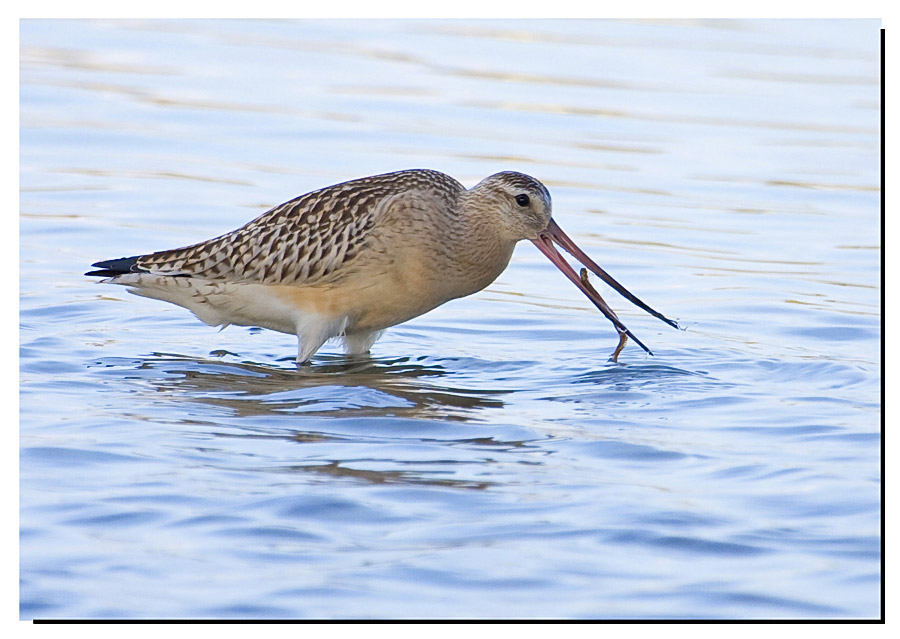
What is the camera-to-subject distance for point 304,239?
34.7ft

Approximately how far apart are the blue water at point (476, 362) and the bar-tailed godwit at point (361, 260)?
37cm

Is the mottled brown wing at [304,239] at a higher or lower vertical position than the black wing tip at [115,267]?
higher

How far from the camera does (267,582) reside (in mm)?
6328

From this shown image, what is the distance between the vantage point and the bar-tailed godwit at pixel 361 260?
1029 centimetres

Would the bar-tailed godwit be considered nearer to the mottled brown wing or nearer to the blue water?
the mottled brown wing

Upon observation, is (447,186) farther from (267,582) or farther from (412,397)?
(267,582)

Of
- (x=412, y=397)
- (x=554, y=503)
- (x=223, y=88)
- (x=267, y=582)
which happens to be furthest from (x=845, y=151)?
(x=267, y=582)

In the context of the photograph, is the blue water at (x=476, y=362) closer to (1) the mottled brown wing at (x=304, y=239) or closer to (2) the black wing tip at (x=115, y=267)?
(2) the black wing tip at (x=115, y=267)

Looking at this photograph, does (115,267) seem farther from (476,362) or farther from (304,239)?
(476,362)

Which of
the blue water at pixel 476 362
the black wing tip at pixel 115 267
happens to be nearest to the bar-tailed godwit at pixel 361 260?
the black wing tip at pixel 115 267

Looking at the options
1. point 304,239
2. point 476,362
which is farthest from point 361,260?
point 476,362

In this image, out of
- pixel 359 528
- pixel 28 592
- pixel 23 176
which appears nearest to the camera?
pixel 28 592

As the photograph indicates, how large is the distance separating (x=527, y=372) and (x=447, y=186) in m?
1.46

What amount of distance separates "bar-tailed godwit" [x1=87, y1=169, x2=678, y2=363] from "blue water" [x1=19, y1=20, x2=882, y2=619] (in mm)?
374
